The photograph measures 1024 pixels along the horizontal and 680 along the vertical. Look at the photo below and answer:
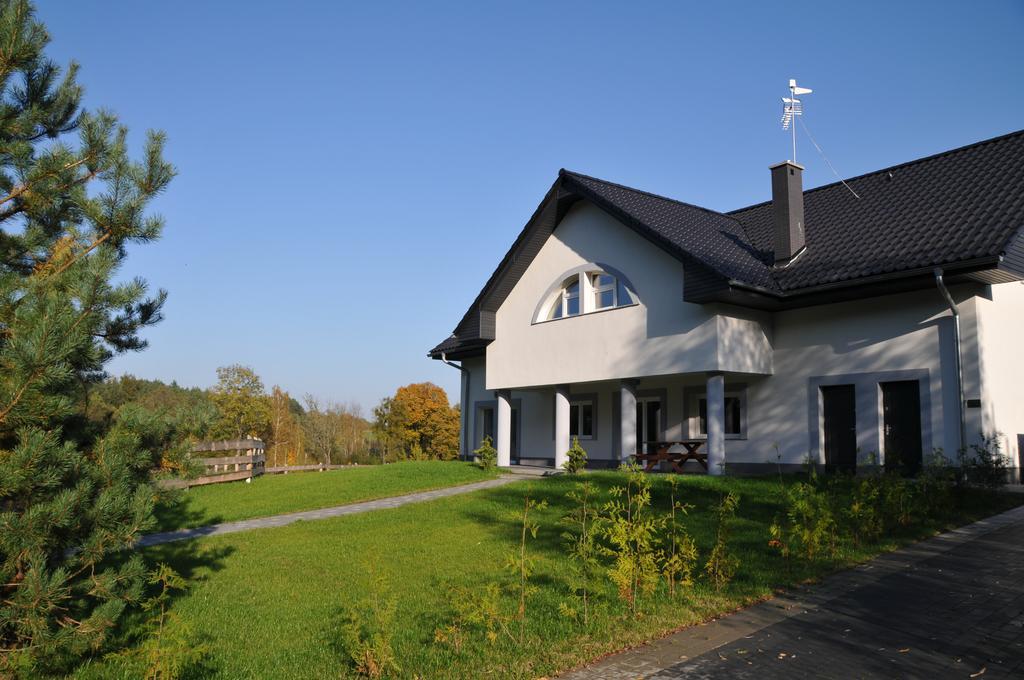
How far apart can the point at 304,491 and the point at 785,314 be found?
1200 cm

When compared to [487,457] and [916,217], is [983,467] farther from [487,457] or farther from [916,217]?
[487,457]

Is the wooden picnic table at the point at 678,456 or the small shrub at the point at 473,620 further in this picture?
the wooden picnic table at the point at 678,456

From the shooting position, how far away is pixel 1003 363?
1456 cm

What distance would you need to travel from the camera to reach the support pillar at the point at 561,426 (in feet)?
67.5

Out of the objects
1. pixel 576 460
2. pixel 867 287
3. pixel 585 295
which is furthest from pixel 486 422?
pixel 867 287

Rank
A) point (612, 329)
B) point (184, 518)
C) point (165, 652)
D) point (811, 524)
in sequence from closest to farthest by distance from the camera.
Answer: point (165, 652), point (811, 524), point (184, 518), point (612, 329)

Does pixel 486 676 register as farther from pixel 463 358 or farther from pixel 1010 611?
pixel 463 358

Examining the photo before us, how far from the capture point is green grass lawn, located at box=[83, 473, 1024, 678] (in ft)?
18.0

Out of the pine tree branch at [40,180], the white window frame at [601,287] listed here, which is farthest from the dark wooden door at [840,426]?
the pine tree branch at [40,180]

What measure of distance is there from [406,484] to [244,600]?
10.5 meters

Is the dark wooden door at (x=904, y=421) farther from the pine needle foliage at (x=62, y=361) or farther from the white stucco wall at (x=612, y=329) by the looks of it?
the pine needle foliage at (x=62, y=361)

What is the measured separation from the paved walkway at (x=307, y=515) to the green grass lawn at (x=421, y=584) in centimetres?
74

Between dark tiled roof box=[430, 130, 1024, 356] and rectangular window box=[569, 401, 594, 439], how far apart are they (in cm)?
575

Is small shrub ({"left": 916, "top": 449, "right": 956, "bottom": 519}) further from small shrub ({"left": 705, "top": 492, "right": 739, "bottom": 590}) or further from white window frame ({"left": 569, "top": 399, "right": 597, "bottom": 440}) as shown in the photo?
white window frame ({"left": 569, "top": 399, "right": 597, "bottom": 440})
